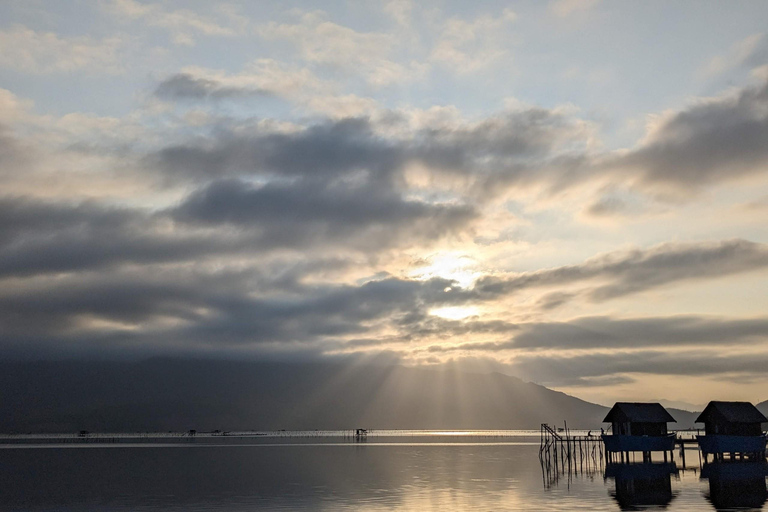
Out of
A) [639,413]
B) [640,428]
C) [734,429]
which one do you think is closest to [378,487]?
[639,413]

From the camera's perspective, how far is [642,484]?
66.5 m

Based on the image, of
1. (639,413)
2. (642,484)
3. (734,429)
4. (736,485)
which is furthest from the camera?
(639,413)

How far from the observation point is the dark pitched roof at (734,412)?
9038 centimetres

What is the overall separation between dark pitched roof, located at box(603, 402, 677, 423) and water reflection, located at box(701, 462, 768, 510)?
25.5 feet

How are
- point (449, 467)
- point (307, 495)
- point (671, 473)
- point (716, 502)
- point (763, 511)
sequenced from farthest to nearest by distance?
point (449, 467)
point (671, 473)
point (307, 495)
point (716, 502)
point (763, 511)

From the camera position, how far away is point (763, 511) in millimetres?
46906

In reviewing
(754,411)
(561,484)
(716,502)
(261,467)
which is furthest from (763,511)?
(261,467)

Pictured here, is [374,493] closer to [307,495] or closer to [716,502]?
[307,495]

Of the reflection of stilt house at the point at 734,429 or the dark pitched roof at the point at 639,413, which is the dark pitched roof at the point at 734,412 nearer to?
the reflection of stilt house at the point at 734,429

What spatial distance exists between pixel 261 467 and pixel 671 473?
4775 centimetres

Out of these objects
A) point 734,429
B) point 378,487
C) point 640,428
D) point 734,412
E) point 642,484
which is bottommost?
point 642,484

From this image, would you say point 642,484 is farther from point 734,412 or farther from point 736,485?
point 734,412

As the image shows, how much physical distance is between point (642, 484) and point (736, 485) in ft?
25.4

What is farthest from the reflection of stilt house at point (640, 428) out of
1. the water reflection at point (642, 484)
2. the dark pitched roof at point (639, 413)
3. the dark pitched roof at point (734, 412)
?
the dark pitched roof at point (734, 412)
